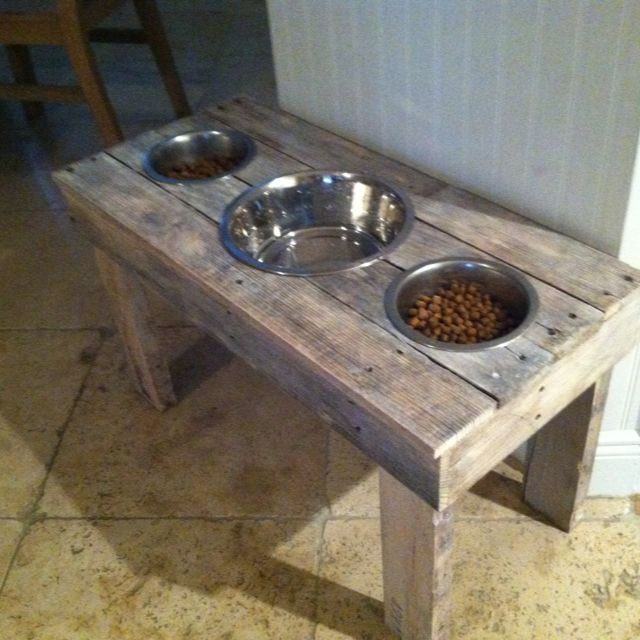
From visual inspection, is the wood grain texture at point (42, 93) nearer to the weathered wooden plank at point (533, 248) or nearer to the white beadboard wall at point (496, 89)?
the white beadboard wall at point (496, 89)

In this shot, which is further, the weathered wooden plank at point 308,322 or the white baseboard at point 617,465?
the white baseboard at point 617,465

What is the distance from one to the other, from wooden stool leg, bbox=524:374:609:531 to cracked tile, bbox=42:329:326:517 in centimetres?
39

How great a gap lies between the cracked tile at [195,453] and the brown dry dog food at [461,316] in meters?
0.54

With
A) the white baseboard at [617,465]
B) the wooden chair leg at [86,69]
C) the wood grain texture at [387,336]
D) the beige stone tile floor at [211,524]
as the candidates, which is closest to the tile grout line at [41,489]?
the beige stone tile floor at [211,524]

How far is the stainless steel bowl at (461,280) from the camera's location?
38.8 inches

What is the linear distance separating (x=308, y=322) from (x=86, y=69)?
1435 millimetres

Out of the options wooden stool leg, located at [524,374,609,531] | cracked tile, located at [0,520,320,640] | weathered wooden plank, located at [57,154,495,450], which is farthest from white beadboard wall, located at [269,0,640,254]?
→ cracked tile, located at [0,520,320,640]

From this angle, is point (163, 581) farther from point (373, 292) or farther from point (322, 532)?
point (373, 292)

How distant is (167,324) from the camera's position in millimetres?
1886

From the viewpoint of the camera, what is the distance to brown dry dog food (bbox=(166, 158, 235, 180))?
1387mm

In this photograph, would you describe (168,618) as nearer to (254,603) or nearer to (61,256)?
(254,603)

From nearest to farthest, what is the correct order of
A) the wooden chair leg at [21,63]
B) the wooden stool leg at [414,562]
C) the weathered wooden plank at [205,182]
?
1. the wooden stool leg at [414,562]
2. the weathered wooden plank at [205,182]
3. the wooden chair leg at [21,63]

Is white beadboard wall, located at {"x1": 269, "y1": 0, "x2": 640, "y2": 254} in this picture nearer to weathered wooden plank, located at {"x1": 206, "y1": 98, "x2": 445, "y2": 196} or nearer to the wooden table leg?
weathered wooden plank, located at {"x1": 206, "y1": 98, "x2": 445, "y2": 196}

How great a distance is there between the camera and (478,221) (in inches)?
45.8
